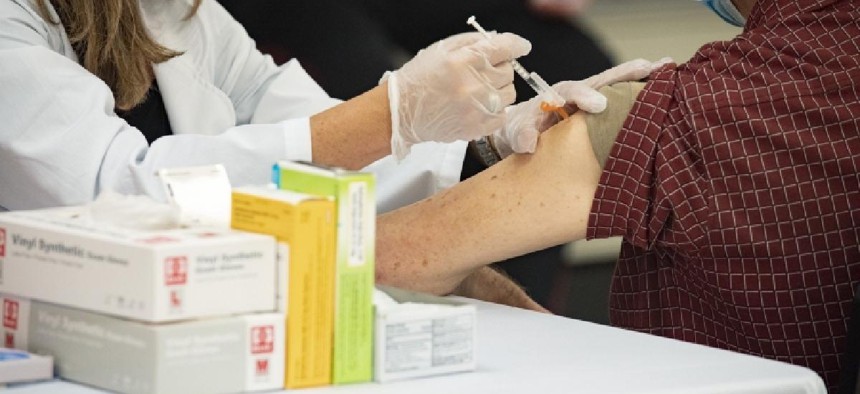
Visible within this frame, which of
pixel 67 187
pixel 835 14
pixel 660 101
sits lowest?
pixel 67 187

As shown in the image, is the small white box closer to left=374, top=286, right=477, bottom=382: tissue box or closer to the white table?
the white table

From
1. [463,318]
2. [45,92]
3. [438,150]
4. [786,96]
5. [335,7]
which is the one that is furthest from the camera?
[335,7]

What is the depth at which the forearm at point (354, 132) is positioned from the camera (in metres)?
2.06

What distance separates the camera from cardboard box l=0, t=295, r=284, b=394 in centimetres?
122

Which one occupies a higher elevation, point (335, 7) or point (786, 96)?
point (335, 7)

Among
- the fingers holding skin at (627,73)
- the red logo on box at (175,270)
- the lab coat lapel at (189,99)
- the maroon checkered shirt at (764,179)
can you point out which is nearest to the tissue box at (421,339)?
the red logo on box at (175,270)

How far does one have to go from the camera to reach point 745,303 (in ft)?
5.73

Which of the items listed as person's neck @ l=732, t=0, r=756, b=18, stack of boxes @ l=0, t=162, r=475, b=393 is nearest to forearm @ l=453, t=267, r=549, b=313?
person's neck @ l=732, t=0, r=756, b=18

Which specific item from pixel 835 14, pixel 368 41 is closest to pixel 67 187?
pixel 835 14

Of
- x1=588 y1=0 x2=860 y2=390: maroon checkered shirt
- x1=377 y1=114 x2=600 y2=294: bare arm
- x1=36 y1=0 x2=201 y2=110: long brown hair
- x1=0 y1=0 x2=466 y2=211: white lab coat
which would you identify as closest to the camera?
x1=588 y1=0 x2=860 y2=390: maroon checkered shirt

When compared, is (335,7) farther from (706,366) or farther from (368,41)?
(706,366)

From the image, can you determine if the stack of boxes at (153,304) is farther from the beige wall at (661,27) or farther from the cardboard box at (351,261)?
the beige wall at (661,27)

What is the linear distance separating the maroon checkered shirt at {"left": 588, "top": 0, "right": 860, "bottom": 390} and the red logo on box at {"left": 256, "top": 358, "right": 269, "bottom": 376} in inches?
26.5

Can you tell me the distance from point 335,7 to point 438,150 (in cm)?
104
